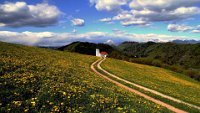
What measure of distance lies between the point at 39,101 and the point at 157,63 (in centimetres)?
12778

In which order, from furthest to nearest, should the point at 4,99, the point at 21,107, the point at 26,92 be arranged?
the point at 26,92
the point at 4,99
the point at 21,107

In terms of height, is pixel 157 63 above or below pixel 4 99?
below

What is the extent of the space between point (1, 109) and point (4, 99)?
82.8 inches

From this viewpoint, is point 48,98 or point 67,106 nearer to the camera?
point 67,106

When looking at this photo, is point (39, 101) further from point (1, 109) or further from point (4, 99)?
point (1, 109)

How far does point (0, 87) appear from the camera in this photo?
16734 millimetres

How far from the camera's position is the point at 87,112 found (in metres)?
13.2

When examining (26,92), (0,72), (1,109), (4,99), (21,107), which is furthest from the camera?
(0,72)

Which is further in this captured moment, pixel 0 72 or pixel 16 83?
pixel 0 72

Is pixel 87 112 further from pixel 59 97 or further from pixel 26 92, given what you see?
pixel 26 92

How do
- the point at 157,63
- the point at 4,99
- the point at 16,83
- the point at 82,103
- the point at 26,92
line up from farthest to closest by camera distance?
the point at 157,63 → the point at 16,83 → the point at 26,92 → the point at 82,103 → the point at 4,99

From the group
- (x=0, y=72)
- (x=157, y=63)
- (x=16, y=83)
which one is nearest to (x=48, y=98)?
(x=16, y=83)

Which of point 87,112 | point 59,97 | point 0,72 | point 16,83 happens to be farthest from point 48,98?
point 0,72

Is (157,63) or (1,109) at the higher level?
(1,109)
